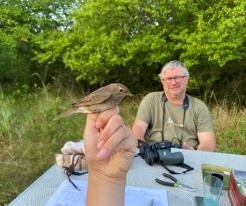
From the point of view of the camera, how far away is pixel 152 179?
2045 mm

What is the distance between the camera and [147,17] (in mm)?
7027

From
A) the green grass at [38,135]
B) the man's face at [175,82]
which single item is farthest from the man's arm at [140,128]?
the green grass at [38,135]

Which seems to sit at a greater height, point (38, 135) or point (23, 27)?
point (23, 27)

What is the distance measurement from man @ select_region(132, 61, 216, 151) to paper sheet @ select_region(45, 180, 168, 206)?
1.34 meters

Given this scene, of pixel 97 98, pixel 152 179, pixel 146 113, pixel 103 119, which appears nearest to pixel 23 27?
pixel 146 113

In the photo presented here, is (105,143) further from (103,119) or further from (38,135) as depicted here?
(38,135)

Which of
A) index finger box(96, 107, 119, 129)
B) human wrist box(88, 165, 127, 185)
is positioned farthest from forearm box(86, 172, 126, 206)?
index finger box(96, 107, 119, 129)

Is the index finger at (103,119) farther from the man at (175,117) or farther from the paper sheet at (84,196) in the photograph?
the man at (175,117)

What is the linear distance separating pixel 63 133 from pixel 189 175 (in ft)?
11.3

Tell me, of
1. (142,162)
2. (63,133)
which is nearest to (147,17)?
(63,133)

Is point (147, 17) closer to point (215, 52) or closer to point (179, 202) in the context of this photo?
point (215, 52)

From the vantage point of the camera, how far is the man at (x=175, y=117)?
320 centimetres

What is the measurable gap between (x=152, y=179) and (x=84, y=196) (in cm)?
42

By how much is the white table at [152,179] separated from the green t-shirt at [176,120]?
2.25 ft
